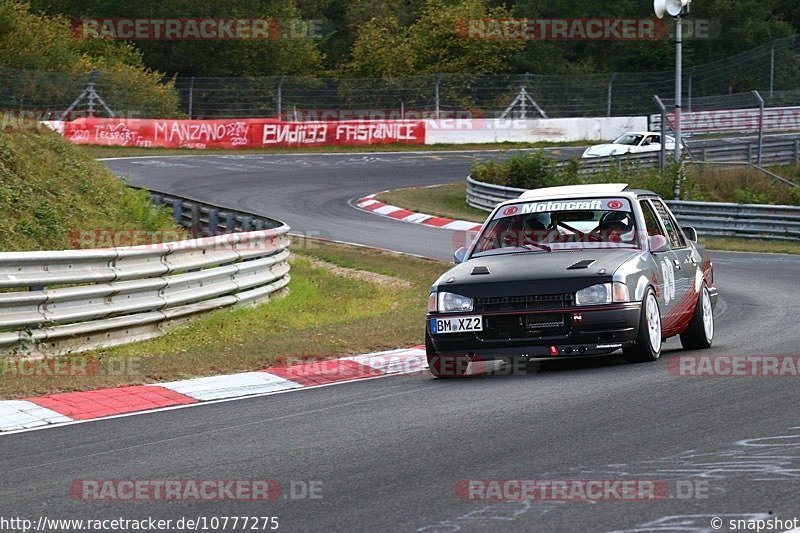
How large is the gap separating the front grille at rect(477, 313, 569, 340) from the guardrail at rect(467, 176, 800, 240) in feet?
54.0

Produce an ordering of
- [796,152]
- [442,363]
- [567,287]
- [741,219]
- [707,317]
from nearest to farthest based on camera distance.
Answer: [567,287] → [442,363] → [707,317] → [741,219] → [796,152]

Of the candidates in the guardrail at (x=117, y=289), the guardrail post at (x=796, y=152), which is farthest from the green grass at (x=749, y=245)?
the guardrail at (x=117, y=289)

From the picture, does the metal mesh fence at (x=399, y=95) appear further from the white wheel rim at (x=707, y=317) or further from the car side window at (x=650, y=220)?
the car side window at (x=650, y=220)

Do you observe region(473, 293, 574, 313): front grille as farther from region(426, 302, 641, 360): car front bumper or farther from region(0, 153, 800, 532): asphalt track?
region(0, 153, 800, 532): asphalt track

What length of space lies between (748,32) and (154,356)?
61576 mm

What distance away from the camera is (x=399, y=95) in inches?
1789

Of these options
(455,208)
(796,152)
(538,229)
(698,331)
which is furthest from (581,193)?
(796,152)

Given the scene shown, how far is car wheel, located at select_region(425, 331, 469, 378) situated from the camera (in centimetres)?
980

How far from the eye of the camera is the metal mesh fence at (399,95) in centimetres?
4175

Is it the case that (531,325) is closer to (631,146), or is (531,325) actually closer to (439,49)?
(631,146)

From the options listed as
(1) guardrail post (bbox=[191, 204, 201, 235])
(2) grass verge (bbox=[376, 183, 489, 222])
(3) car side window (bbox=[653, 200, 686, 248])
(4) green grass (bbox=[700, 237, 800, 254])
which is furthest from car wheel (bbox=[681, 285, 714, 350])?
(2) grass verge (bbox=[376, 183, 489, 222])

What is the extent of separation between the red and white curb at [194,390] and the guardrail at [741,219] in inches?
615

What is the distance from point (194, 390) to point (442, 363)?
6.49 ft

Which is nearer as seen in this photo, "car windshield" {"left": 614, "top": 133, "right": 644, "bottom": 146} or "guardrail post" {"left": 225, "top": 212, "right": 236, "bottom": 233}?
"guardrail post" {"left": 225, "top": 212, "right": 236, "bottom": 233}
